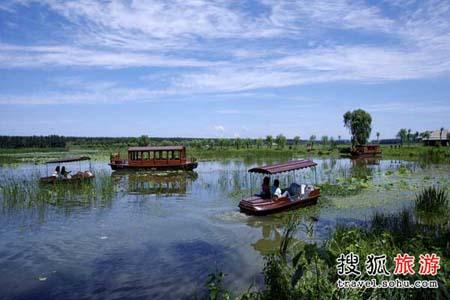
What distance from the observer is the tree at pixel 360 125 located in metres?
67.1

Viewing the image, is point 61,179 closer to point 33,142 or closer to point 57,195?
point 57,195

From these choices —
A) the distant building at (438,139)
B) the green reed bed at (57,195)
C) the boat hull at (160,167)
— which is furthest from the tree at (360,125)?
the green reed bed at (57,195)

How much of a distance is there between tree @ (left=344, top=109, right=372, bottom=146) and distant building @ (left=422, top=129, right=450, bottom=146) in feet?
34.4

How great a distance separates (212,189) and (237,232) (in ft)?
33.4

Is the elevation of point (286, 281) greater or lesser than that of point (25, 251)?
greater

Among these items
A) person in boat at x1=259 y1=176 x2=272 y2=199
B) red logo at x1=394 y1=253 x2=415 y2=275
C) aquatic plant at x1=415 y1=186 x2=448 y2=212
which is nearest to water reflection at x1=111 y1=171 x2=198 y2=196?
person in boat at x1=259 y1=176 x2=272 y2=199

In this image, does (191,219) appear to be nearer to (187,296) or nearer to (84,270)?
(84,270)

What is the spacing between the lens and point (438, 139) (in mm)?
63344

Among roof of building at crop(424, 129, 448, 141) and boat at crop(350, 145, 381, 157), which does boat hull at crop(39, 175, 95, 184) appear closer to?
boat at crop(350, 145, 381, 157)

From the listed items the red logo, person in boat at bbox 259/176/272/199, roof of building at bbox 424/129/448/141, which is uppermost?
roof of building at bbox 424/129/448/141

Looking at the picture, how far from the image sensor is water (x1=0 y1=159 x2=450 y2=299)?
8164mm

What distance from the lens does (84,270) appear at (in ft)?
29.7

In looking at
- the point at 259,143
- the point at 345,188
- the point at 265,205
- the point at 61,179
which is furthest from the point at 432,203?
the point at 259,143

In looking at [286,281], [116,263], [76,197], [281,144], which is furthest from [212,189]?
[281,144]
